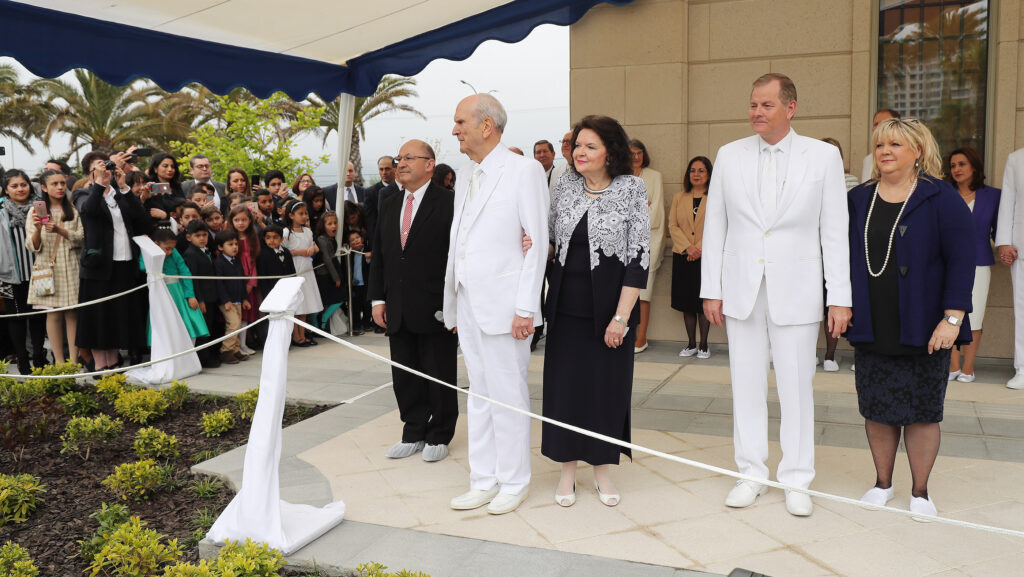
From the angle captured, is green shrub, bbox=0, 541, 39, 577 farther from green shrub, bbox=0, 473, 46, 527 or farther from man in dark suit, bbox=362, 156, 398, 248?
man in dark suit, bbox=362, 156, 398, 248

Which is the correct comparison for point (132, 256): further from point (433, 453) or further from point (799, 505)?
point (799, 505)

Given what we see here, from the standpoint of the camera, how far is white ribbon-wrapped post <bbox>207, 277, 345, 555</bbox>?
11.1ft

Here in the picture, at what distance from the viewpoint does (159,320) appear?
274 inches

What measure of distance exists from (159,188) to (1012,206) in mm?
7500

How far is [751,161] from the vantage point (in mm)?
3830

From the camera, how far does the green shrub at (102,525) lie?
3.71 metres

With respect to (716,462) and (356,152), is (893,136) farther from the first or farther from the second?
(356,152)

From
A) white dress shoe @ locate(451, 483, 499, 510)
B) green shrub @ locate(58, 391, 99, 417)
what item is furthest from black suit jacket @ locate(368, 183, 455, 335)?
green shrub @ locate(58, 391, 99, 417)

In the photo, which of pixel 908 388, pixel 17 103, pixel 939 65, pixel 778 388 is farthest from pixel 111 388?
pixel 17 103

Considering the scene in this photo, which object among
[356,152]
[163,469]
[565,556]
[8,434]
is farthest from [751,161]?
[356,152]

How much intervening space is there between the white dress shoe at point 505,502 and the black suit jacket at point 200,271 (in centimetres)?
483

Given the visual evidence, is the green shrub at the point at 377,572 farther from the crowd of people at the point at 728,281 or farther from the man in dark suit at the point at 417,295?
the man in dark suit at the point at 417,295

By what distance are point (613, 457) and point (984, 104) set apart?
5.25 metres

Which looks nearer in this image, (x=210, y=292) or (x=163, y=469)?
(x=163, y=469)
